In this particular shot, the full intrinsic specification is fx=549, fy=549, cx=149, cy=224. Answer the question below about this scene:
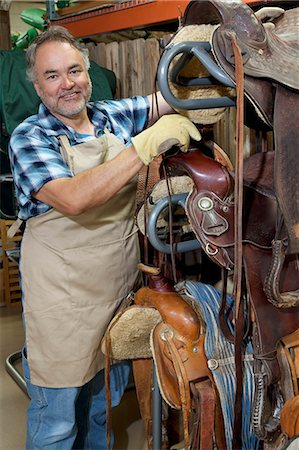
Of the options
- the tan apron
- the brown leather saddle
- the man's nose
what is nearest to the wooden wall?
the man's nose

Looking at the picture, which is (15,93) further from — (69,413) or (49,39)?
(69,413)

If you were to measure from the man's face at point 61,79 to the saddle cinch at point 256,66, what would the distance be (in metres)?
0.59

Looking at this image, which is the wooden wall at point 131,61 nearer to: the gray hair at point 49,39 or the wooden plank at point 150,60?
the wooden plank at point 150,60

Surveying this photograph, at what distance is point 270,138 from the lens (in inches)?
72.9

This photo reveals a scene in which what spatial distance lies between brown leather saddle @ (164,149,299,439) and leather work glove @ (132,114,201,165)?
0.04 metres

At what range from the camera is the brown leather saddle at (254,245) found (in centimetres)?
103

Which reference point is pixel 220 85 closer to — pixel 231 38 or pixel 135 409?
pixel 231 38

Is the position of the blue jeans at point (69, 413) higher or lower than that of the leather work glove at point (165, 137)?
lower

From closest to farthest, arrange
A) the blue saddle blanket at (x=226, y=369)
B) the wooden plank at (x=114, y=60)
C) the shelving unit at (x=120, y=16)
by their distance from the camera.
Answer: the blue saddle blanket at (x=226, y=369) < the shelving unit at (x=120, y=16) < the wooden plank at (x=114, y=60)

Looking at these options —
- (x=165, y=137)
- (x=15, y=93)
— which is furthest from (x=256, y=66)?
(x=15, y=93)

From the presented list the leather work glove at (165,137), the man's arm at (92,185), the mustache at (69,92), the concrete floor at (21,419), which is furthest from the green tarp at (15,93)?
the leather work glove at (165,137)

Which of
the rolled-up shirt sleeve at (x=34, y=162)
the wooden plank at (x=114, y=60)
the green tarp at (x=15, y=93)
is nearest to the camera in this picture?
the rolled-up shirt sleeve at (x=34, y=162)

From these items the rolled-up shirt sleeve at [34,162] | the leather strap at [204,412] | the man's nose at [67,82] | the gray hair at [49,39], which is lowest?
the leather strap at [204,412]

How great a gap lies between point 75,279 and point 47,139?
395 mm
